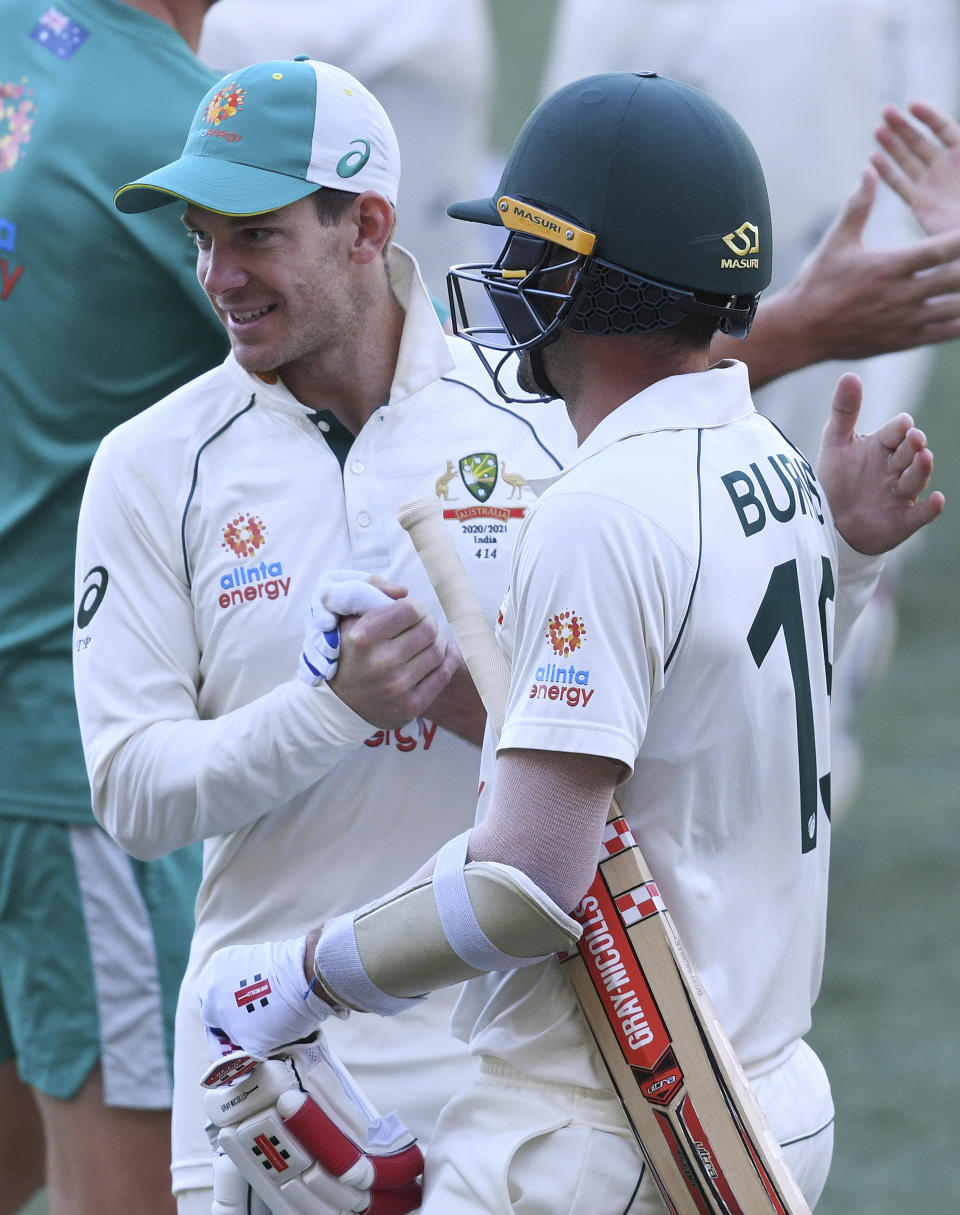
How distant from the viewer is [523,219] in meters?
2.28

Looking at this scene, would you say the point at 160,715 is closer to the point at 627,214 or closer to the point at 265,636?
the point at 265,636

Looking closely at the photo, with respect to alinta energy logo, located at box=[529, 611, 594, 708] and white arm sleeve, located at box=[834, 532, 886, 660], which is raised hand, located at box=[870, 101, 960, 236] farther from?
alinta energy logo, located at box=[529, 611, 594, 708]

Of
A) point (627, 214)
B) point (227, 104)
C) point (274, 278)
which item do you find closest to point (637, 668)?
point (627, 214)

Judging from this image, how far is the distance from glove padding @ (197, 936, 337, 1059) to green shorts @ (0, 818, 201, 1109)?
1148 millimetres

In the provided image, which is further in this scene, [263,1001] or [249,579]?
[249,579]

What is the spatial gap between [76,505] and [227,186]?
3.25 feet

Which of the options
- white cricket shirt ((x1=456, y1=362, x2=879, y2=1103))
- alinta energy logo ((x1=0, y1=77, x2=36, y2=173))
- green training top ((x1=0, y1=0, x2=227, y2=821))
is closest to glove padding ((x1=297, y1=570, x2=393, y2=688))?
white cricket shirt ((x1=456, y1=362, x2=879, y2=1103))

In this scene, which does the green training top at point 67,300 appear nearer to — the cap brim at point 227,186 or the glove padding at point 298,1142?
the cap brim at point 227,186

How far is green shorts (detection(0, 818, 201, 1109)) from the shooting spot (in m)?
3.39

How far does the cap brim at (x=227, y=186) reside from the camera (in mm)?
2615

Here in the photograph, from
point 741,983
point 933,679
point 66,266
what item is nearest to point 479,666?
point 741,983

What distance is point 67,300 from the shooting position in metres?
3.30

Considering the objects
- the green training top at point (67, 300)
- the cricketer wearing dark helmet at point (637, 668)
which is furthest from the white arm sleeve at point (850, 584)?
the green training top at point (67, 300)

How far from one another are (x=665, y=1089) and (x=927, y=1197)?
133 inches
